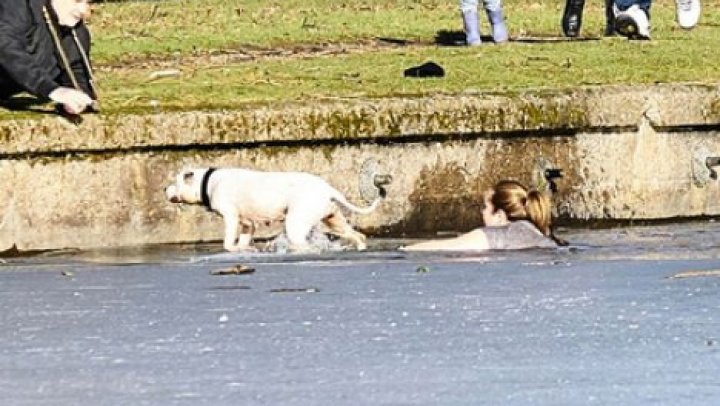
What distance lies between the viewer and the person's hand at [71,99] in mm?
10586

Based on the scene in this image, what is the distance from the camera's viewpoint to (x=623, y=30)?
50.4 ft

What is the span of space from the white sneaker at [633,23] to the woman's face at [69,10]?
5.07m

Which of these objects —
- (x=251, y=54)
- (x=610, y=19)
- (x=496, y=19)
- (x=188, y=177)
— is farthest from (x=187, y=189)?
(x=610, y=19)

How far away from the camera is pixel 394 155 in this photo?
1120cm

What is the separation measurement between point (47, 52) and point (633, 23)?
5.36 meters

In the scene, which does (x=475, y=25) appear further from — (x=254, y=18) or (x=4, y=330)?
(x=4, y=330)

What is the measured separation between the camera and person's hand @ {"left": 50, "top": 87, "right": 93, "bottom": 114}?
34.7 feet

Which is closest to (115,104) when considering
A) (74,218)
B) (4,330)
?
(74,218)

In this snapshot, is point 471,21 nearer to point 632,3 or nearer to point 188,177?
point 632,3

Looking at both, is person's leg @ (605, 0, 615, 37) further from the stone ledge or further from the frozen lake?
the frozen lake

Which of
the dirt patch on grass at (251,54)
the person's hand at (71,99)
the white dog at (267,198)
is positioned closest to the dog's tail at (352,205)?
the white dog at (267,198)

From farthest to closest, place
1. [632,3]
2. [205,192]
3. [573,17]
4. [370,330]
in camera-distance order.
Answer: [573,17] < [632,3] < [205,192] < [370,330]

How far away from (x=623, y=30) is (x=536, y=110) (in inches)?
166

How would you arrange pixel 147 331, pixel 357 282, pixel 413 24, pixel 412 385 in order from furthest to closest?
pixel 413 24 → pixel 357 282 → pixel 147 331 → pixel 412 385
